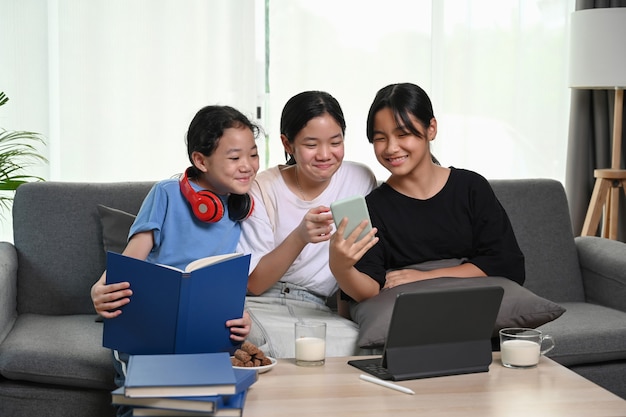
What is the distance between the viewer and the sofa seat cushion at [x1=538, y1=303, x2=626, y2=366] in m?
2.48

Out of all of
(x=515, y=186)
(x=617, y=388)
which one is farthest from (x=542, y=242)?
(x=617, y=388)

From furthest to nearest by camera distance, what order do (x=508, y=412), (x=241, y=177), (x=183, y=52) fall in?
(x=183, y=52)
(x=241, y=177)
(x=508, y=412)

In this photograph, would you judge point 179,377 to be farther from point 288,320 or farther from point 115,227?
point 115,227

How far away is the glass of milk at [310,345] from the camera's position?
1.75 metres

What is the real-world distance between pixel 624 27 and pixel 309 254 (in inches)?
85.5

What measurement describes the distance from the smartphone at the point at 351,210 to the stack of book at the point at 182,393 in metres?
0.52

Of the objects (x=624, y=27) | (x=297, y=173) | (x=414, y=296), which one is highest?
(x=624, y=27)

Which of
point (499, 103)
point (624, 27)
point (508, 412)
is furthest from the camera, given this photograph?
point (499, 103)

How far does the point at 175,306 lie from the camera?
170cm

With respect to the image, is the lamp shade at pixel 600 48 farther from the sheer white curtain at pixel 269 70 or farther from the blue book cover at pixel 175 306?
the blue book cover at pixel 175 306

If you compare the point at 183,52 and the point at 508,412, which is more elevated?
the point at 183,52

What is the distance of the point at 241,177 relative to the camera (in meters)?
2.09

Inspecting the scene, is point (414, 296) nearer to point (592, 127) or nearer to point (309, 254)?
point (309, 254)

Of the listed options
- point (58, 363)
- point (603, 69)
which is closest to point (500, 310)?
point (58, 363)
